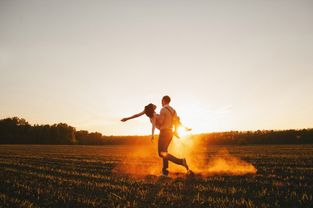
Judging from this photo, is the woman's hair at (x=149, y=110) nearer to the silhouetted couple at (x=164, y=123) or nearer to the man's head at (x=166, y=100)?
the silhouetted couple at (x=164, y=123)

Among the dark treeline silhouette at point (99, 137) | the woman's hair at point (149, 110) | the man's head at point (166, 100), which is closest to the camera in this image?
the woman's hair at point (149, 110)

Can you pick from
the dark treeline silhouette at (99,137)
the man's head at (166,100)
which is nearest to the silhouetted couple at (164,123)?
the man's head at (166,100)

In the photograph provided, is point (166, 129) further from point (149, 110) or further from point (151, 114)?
point (149, 110)

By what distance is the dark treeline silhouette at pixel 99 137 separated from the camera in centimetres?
5256

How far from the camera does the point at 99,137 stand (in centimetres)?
8656

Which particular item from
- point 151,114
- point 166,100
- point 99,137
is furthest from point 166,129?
point 99,137

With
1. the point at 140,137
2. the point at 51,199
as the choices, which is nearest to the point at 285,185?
the point at 51,199

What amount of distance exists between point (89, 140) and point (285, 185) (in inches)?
3274

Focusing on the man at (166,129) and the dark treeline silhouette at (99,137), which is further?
the dark treeline silhouette at (99,137)

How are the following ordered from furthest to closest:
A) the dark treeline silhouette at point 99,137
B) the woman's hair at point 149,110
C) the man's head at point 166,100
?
the dark treeline silhouette at point 99,137 → the man's head at point 166,100 → the woman's hair at point 149,110

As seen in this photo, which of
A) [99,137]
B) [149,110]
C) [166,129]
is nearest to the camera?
[149,110]

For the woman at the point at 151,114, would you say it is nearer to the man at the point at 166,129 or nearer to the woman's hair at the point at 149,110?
the woman's hair at the point at 149,110

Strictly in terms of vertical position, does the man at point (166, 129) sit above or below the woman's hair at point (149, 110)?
below

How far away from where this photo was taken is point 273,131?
5472 cm
